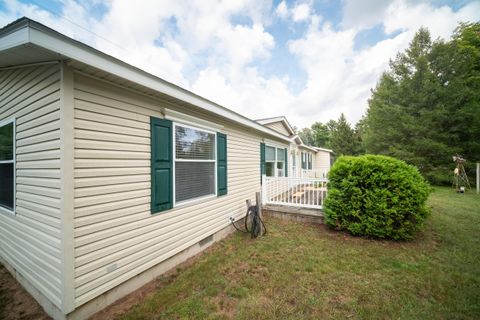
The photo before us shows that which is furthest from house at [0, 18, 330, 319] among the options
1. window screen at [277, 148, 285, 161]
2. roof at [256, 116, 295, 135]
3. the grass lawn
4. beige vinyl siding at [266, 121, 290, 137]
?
beige vinyl siding at [266, 121, 290, 137]

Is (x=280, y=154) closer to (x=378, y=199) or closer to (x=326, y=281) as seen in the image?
(x=378, y=199)

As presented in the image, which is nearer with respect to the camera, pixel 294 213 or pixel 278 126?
pixel 294 213

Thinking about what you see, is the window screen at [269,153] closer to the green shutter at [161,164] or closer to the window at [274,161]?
the window at [274,161]

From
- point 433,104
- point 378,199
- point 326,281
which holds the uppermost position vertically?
point 433,104

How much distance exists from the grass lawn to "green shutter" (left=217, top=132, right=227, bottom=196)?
123cm

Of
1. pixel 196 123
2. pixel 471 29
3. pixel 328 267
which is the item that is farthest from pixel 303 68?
pixel 471 29

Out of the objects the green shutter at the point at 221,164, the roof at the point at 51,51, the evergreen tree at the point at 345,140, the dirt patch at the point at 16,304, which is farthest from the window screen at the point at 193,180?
the evergreen tree at the point at 345,140

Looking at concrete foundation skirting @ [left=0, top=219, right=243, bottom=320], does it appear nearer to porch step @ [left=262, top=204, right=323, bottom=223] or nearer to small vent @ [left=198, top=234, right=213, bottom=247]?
small vent @ [left=198, top=234, right=213, bottom=247]

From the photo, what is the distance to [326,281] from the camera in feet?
8.92

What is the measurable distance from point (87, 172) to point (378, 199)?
203 inches

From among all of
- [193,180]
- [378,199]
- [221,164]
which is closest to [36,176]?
[193,180]

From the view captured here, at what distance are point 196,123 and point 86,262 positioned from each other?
2.67 metres

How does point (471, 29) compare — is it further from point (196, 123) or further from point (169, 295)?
point (169, 295)

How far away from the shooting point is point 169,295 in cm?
252
